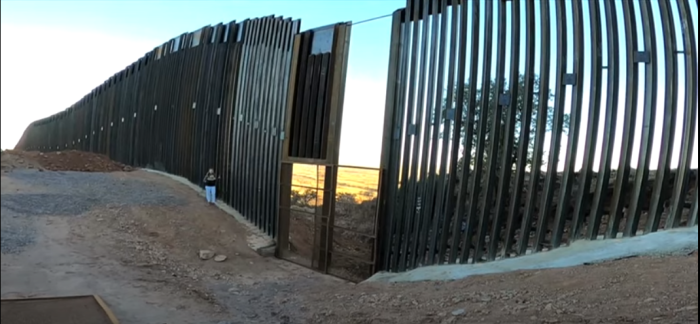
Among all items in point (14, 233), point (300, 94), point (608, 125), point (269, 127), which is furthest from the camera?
point (269, 127)

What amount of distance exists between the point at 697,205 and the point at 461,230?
2.83 metres

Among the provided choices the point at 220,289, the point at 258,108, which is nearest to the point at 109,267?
the point at 220,289

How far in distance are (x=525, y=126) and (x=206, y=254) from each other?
4702 millimetres

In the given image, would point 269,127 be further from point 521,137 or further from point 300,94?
point 521,137

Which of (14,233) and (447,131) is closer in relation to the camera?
(14,233)

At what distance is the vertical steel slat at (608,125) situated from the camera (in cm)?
611

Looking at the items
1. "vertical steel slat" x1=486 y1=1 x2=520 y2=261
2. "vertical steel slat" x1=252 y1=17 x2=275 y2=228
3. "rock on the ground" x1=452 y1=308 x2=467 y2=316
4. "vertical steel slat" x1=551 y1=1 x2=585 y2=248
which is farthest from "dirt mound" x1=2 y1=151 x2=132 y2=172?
"vertical steel slat" x1=252 y1=17 x2=275 y2=228

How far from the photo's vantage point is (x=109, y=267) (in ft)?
9.53

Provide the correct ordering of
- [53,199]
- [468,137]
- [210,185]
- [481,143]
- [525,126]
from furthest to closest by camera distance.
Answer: [210,185], [468,137], [481,143], [525,126], [53,199]

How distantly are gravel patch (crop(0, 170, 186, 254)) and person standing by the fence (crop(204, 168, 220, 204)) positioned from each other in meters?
6.80

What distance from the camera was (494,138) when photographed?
698 cm

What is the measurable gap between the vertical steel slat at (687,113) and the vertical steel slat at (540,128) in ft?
4.75

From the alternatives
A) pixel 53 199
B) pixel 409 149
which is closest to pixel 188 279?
pixel 53 199

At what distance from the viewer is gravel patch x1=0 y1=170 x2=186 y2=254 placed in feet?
6.20
